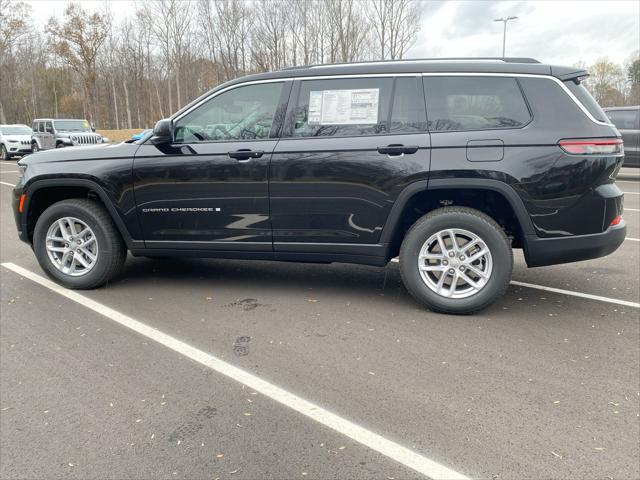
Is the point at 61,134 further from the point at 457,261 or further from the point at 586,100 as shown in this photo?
the point at 586,100

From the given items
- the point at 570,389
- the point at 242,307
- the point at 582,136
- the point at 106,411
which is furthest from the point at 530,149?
the point at 106,411

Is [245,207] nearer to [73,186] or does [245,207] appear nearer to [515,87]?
[73,186]

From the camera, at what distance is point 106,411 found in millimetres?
2834

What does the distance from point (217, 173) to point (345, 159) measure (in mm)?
1114

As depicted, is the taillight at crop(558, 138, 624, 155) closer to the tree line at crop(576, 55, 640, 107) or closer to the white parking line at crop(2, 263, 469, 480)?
the white parking line at crop(2, 263, 469, 480)

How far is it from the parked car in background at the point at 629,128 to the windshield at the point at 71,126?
20.7 meters

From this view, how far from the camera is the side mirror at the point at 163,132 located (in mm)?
4406

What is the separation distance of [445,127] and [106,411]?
121 inches

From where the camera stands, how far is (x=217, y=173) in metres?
4.41

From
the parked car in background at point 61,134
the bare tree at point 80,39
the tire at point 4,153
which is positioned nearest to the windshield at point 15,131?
the tire at point 4,153

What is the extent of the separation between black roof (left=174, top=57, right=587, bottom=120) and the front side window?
0.13 meters

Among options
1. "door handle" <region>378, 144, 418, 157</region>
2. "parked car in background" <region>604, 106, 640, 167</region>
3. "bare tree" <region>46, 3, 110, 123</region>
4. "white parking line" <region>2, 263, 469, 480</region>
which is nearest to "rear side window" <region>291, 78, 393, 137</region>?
"door handle" <region>378, 144, 418, 157</region>

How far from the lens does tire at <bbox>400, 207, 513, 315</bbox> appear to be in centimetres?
406

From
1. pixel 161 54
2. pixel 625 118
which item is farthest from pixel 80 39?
pixel 625 118
